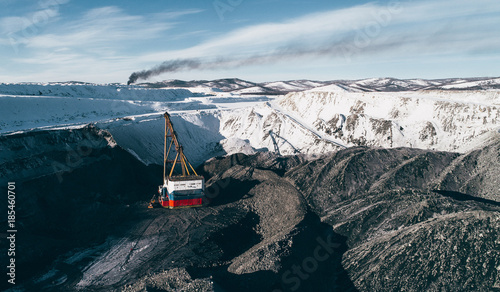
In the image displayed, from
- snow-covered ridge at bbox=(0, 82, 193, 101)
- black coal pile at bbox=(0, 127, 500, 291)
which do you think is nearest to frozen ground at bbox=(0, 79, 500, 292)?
black coal pile at bbox=(0, 127, 500, 291)

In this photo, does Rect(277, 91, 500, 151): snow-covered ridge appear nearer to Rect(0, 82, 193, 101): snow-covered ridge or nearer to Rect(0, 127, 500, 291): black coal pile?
Rect(0, 127, 500, 291): black coal pile

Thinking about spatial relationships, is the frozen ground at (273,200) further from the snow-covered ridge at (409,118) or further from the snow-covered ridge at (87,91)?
the snow-covered ridge at (87,91)

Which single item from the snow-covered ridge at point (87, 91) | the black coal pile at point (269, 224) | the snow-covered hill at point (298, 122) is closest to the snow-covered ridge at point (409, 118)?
the snow-covered hill at point (298, 122)

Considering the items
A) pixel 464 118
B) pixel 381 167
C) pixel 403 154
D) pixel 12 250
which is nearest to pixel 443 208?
pixel 381 167

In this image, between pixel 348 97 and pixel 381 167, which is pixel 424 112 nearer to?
pixel 348 97

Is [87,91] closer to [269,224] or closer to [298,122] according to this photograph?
[298,122]

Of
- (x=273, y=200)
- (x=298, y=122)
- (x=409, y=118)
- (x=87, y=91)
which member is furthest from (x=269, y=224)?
(x=87, y=91)

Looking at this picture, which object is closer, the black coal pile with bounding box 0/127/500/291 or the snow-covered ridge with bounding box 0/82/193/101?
the black coal pile with bounding box 0/127/500/291

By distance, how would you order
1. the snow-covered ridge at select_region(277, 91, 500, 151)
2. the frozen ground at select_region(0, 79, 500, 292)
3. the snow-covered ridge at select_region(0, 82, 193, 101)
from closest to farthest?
the frozen ground at select_region(0, 79, 500, 292) → the snow-covered ridge at select_region(277, 91, 500, 151) → the snow-covered ridge at select_region(0, 82, 193, 101)

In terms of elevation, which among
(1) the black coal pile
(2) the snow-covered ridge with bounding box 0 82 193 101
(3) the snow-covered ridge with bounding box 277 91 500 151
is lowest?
(1) the black coal pile
